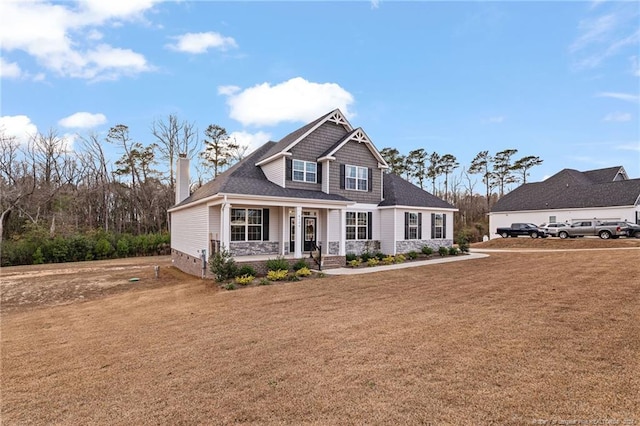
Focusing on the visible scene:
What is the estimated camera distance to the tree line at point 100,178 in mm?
26734

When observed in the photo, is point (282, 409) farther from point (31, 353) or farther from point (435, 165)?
point (435, 165)

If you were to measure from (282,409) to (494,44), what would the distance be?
19.2m

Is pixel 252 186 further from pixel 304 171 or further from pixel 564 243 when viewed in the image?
pixel 564 243

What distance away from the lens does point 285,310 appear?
8.13 metres

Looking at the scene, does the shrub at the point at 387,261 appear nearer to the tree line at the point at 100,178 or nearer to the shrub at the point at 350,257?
the shrub at the point at 350,257

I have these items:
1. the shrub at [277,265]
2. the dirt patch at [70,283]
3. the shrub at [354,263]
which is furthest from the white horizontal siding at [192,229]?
the shrub at [354,263]

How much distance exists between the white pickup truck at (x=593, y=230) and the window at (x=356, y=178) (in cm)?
1946

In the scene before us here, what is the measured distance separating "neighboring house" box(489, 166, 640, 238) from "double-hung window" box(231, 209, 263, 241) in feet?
95.6

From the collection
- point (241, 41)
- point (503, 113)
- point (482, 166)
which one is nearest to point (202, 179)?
point (241, 41)

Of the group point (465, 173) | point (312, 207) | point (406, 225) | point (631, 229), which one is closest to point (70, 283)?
point (312, 207)

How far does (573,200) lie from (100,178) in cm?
4662

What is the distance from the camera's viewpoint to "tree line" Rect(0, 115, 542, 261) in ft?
87.7

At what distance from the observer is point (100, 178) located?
32781 millimetres

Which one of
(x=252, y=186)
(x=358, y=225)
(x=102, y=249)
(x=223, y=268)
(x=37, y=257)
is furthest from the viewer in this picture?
(x=102, y=249)
